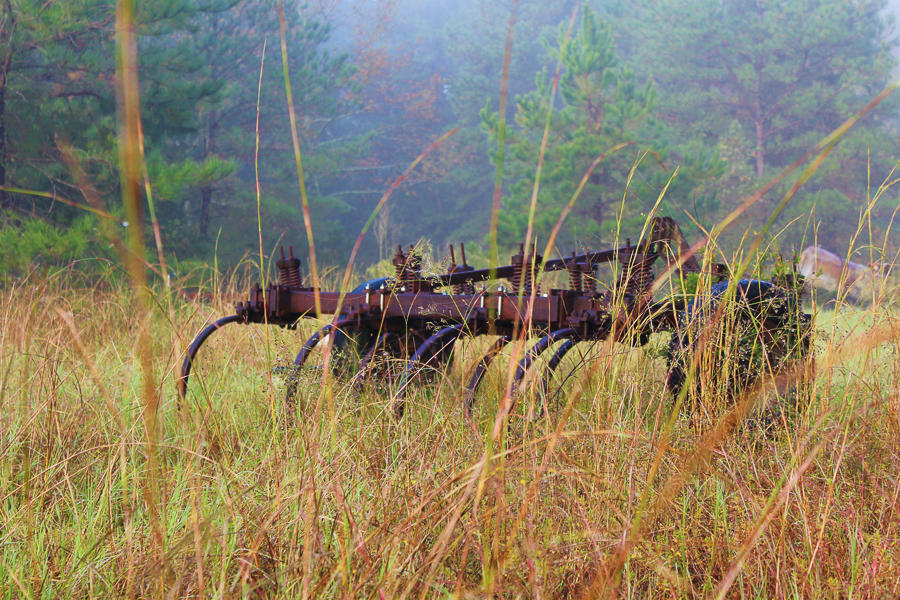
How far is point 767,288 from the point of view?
321cm

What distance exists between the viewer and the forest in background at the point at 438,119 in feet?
34.2

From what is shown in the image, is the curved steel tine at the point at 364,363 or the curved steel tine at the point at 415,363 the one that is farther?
the curved steel tine at the point at 415,363

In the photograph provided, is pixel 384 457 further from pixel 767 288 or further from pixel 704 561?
pixel 767 288

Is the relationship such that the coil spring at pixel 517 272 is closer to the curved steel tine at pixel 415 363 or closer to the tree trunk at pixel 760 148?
the curved steel tine at pixel 415 363

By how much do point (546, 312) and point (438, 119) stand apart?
87.8ft

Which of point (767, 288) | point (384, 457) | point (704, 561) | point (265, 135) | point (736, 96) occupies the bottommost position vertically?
point (704, 561)

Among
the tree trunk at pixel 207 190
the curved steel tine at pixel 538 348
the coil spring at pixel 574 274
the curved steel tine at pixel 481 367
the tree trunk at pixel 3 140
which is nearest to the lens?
the curved steel tine at pixel 481 367

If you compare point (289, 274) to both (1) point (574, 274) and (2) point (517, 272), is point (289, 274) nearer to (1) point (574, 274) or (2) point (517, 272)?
(2) point (517, 272)

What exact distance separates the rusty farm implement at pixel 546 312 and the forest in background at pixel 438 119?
5713 mm

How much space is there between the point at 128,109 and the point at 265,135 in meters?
20.7

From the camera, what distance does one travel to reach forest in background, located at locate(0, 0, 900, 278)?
34.2 ft

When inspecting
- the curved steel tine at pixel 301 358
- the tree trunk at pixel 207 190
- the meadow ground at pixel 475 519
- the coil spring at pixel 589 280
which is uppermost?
the tree trunk at pixel 207 190

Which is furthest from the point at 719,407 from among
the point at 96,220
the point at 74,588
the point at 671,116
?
the point at 671,116

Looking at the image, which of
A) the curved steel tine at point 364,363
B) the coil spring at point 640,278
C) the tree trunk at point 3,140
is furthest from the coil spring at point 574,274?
the tree trunk at point 3,140
